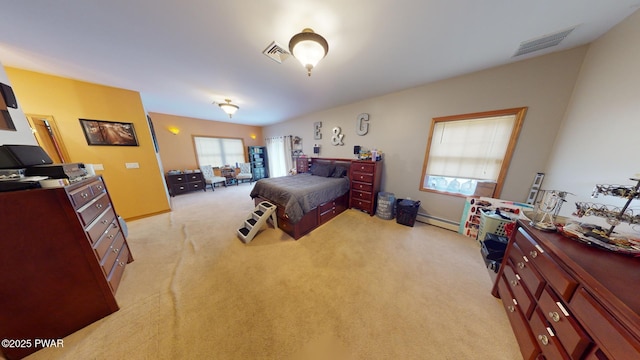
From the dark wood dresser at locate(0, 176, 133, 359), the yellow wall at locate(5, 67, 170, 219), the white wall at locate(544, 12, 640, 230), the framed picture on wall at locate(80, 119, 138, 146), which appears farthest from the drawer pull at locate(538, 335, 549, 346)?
the framed picture on wall at locate(80, 119, 138, 146)

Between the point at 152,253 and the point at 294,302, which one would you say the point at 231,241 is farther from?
the point at 294,302

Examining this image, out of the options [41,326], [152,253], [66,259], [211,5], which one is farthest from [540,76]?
[152,253]

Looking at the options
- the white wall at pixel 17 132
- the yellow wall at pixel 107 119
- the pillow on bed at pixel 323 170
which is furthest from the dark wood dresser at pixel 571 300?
the yellow wall at pixel 107 119

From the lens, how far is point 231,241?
8.46 ft

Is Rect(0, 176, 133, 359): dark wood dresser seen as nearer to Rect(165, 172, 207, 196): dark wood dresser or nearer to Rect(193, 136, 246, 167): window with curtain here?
Rect(165, 172, 207, 196): dark wood dresser

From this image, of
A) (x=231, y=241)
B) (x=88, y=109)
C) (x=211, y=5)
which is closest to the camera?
(x=211, y=5)

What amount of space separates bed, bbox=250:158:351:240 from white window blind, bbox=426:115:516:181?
177cm

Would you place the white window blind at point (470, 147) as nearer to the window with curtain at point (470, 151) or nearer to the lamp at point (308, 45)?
the window with curtain at point (470, 151)

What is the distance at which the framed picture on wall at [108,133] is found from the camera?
2.82 metres

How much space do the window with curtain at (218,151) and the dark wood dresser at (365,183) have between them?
16.2 feet

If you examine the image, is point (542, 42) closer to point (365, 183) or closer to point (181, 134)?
point (365, 183)

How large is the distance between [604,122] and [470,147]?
116cm

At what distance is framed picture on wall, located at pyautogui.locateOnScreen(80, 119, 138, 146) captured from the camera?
111 inches

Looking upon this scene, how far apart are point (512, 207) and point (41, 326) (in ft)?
16.9
